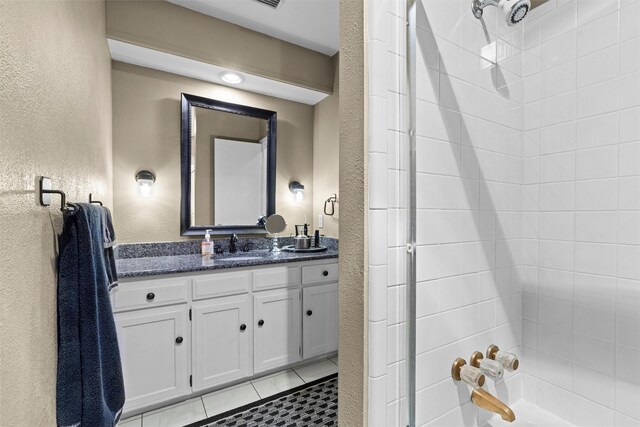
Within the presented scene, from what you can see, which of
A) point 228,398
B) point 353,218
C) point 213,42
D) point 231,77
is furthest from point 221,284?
point 213,42

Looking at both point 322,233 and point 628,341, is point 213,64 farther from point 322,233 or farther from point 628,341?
point 628,341

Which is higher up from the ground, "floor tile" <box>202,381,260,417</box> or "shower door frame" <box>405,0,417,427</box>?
"shower door frame" <box>405,0,417,427</box>

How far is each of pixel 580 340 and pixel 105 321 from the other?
5.97 ft

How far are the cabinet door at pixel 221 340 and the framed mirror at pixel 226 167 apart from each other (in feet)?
2.49

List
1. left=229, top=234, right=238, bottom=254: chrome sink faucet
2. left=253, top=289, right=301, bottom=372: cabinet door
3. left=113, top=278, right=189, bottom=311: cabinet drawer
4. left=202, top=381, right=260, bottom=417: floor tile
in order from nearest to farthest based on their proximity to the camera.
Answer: left=113, top=278, right=189, bottom=311: cabinet drawer
left=202, top=381, right=260, bottom=417: floor tile
left=253, top=289, right=301, bottom=372: cabinet door
left=229, top=234, right=238, bottom=254: chrome sink faucet

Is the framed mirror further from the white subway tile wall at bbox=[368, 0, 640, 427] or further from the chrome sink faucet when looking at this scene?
the white subway tile wall at bbox=[368, 0, 640, 427]

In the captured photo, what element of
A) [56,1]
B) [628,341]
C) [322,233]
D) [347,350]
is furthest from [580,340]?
[56,1]

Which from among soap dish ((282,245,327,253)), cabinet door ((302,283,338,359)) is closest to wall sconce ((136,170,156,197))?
soap dish ((282,245,327,253))

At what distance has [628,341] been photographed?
101cm

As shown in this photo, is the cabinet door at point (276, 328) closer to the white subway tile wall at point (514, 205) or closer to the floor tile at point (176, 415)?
the floor tile at point (176, 415)

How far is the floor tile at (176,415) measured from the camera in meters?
1.69

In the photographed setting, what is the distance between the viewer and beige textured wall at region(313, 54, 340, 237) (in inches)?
108

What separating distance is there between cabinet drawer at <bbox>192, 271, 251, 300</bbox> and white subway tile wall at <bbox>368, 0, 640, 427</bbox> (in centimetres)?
139

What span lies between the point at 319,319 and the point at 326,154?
5.00 feet
